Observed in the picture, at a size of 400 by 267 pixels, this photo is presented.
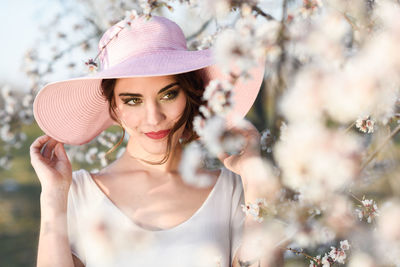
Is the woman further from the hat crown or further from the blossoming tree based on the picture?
the blossoming tree

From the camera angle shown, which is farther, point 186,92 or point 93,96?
point 93,96

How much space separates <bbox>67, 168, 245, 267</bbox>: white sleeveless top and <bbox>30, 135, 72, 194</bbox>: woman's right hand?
0.12 meters

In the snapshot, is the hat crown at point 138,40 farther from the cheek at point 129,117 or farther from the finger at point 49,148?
the finger at point 49,148

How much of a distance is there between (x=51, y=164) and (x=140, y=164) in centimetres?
30

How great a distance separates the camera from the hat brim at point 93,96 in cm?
123

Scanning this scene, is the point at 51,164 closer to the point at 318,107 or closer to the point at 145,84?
the point at 145,84

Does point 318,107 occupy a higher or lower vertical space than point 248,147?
higher

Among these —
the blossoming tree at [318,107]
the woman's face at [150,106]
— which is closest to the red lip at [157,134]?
the woman's face at [150,106]

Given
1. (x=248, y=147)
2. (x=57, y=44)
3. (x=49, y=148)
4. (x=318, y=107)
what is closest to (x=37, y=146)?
(x=49, y=148)

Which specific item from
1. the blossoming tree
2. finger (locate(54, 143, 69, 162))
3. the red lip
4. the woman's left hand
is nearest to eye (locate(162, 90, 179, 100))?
the red lip

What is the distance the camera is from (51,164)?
139cm

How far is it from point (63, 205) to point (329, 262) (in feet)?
2.53

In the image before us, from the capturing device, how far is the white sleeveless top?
4.57ft

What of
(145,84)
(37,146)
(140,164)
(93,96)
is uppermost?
(145,84)
